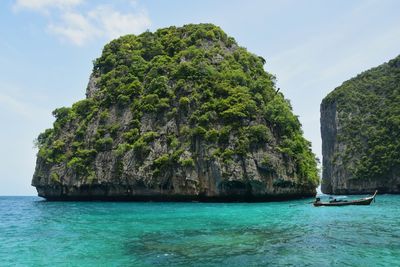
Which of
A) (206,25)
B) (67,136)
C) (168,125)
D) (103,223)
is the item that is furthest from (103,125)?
(103,223)

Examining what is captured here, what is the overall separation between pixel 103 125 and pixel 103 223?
2980cm

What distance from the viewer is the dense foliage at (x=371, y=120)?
7606 centimetres

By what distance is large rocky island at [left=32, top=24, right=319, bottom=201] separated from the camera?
Answer: 44.6 metres

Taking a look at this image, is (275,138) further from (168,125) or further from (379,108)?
(379,108)

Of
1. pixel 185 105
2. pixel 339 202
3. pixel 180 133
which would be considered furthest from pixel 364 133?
pixel 339 202

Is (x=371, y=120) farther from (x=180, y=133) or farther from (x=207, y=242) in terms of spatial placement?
(x=207, y=242)

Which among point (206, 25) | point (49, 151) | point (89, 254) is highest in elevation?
point (206, 25)

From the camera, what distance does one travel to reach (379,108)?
83.8 m

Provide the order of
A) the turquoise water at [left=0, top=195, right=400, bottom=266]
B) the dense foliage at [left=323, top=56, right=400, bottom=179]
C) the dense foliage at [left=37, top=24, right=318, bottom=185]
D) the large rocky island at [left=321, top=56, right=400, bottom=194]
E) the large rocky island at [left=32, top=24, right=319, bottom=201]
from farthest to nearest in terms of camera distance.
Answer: the dense foliage at [left=323, top=56, right=400, bottom=179] < the large rocky island at [left=321, top=56, right=400, bottom=194] < the dense foliage at [left=37, top=24, right=318, bottom=185] < the large rocky island at [left=32, top=24, right=319, bottom=201] < the turquoise water at [left=0, top=195, right=400, bottom=266]

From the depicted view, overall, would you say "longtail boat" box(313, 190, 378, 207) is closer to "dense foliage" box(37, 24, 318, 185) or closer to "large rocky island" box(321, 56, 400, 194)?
"dense foliage" box(37, 24, 318, 185)

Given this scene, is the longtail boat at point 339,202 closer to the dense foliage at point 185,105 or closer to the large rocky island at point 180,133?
the large rocky island at point 180,133

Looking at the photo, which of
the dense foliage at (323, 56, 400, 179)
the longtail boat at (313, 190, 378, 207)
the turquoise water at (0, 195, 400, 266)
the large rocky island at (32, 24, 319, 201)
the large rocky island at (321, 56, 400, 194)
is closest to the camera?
the turquoise water at (0, 195, 400, 266)

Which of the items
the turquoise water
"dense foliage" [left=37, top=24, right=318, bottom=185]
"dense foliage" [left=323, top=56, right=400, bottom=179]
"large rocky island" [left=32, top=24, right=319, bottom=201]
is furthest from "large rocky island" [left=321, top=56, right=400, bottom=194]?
the turquoise water

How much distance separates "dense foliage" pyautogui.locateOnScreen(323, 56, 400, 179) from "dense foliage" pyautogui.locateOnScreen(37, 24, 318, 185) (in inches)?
1064
